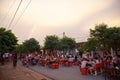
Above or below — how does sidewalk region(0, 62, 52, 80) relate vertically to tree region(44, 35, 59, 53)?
below

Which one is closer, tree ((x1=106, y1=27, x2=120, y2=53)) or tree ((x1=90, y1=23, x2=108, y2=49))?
tree ((x1=106, y1=27, x2=120, y2=53))

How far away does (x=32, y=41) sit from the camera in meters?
64.8

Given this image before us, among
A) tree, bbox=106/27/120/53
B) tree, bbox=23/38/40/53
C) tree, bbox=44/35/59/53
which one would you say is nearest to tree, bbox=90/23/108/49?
tree, bbox=106/27/120/53

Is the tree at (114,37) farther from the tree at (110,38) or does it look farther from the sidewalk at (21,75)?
the sidewalk at (21,75)

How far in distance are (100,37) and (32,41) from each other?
106 feet

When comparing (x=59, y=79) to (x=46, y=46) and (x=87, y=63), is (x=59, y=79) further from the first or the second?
(x=46, y=46)

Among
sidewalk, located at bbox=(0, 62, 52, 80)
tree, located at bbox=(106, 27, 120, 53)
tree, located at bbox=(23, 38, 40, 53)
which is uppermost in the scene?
tree, located at bbox=(23, 38, 40, 53)

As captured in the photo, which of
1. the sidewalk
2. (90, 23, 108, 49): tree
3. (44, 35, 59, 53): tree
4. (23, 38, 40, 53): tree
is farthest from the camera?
(23, 38, 40, 53): tree

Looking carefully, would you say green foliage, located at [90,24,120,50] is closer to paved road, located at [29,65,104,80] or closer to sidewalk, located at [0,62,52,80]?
paved road, located at [29,65,104,80]

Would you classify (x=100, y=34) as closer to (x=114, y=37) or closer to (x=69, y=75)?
(x=114, y=37)

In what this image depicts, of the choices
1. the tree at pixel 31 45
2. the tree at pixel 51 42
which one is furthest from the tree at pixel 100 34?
the tree at pixel 31 45

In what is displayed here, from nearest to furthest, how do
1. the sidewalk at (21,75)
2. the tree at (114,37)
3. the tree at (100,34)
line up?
the sidewalk at (21,75) < the tree at (114,37) < the tree at (100,34)

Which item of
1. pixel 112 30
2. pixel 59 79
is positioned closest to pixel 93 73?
pixel 59 79

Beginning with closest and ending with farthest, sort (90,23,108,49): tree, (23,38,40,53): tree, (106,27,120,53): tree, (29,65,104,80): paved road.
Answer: (29,65,104,80): paved road → (106,27,120,53): tree → (90,23,108,49): tree → (23,38,40,53): tree
